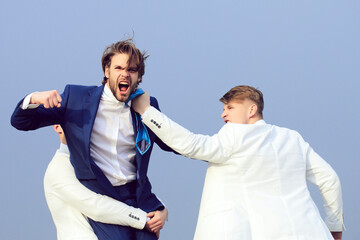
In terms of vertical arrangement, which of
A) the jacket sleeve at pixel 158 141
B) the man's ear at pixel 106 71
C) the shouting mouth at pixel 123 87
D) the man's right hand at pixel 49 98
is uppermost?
the man's ear at pixel 106 71

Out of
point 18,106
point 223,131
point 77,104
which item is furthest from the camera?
point 223,131

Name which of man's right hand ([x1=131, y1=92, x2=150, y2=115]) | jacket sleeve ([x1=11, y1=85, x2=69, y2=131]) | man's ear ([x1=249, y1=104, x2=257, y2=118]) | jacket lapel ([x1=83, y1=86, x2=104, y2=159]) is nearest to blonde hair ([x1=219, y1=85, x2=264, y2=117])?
man's ear ([x1=249, y1=104, x2=257, y2=118])

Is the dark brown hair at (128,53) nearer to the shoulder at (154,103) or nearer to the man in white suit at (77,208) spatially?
the shoulder at (154,103)

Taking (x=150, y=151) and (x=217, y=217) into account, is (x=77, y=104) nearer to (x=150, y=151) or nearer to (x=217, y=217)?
(x=150, y=151)

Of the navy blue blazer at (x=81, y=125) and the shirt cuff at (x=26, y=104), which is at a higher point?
the shirt cuff at (x=26, y=104)

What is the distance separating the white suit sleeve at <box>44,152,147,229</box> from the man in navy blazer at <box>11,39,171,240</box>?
5cm

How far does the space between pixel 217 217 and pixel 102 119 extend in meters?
0.92

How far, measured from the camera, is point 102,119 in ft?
13.0

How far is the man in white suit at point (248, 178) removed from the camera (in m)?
3.99

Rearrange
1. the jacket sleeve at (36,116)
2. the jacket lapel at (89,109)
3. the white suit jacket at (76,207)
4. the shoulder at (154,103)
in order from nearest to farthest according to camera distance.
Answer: the jacket sleeve at (36,116), the jacket lapel at (89,109), the white suit jacket at (76,207), the shoulder at (154,103)

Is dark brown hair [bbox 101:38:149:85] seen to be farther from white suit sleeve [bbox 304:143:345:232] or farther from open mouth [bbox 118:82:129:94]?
white suit sleeve [bbox 304:143:345:232]

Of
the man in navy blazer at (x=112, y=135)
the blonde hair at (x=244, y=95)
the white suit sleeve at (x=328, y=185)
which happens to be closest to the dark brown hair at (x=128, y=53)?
the man in navy blazer at (x=112, y=135)

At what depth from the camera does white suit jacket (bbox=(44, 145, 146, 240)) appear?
3.91 metres

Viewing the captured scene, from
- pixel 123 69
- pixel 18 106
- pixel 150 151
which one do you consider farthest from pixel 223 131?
pixel 18 106
